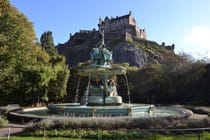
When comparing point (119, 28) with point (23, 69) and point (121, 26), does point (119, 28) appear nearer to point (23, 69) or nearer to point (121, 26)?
point (121, 26)

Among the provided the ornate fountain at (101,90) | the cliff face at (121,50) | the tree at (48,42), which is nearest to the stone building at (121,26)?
the cliff face at (121,50)

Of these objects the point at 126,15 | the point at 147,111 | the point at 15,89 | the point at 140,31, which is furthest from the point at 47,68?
the point at 140,31

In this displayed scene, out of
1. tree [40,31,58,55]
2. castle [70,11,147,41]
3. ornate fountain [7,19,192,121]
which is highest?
castle [70,11,147,41]

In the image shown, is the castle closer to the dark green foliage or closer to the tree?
the tree

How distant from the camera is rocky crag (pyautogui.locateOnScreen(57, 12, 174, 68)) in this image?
99188 mm

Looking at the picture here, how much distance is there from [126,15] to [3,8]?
110200 mm

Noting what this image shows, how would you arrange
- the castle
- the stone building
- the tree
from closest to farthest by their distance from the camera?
the tree → the castle → the stone building

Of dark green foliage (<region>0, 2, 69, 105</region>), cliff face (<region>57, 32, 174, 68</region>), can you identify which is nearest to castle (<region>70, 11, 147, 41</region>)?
cliff face (<region>57, 32, 174, 68</region>)

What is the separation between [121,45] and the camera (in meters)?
102

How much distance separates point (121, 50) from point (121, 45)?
111 inches

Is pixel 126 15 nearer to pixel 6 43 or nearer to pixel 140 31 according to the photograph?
pixel 140 31

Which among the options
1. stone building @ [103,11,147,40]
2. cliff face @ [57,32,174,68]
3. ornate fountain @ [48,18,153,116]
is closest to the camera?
ornate fountain @ [48,18,153,116]

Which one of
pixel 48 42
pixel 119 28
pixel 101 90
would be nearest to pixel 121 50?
pixel 119 28

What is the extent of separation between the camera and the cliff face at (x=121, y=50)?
3880 inches
